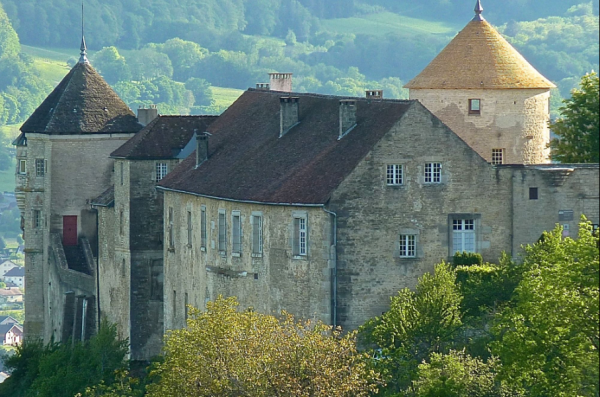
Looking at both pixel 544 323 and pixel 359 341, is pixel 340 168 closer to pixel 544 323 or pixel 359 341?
pixel 359 341

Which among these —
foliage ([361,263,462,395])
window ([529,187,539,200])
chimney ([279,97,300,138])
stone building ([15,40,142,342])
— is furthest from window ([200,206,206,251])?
stone building ([15,40,142,342])

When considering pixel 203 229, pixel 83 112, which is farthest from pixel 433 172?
pixel 83 112

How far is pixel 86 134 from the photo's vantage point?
85.2 m

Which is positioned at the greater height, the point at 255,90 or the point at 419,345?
the point at 255,90

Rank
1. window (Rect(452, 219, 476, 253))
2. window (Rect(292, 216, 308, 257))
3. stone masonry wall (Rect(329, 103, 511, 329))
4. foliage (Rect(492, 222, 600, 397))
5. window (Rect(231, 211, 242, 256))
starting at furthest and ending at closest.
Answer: window (Rect(231, 211, 242, 256)) → window (Rect(292, 216, 308, 257)) → window (Rect(452, 219, 476, 253)) → stone masonry wall (Rect(329, 103, 511, 329)) → foliage (Rect(492, 222, 600, 397))

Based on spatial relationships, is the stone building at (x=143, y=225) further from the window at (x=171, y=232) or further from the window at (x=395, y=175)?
the window at (x=395, y=175)

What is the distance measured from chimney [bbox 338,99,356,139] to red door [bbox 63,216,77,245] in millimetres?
27018

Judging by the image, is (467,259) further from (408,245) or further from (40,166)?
(40,166)

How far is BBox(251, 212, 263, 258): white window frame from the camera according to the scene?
208 feet

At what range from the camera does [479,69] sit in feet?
247

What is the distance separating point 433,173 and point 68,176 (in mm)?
30044

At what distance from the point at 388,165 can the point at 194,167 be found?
14287 millimetres

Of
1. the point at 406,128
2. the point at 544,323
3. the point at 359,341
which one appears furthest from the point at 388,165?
the point at 544,323

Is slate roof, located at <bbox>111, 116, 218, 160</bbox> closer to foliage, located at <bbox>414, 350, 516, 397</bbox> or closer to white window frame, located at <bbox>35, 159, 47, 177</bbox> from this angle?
white window frame, located at <bbox>35, 159, 47, 177</bbox>
